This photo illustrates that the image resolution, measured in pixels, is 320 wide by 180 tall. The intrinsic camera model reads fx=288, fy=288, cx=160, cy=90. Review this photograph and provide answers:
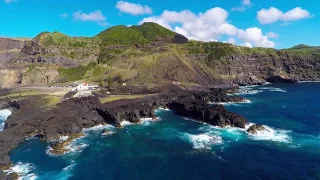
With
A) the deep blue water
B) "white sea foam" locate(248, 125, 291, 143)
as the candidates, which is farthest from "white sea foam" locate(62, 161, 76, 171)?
"white sea foam" locate(248, 125, 291, 143)

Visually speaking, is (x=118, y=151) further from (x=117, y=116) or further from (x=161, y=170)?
(x=117, y=116)

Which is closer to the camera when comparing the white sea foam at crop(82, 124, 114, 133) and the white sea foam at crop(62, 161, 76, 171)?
the white sea foam at crop(62, 161, 76, 171)

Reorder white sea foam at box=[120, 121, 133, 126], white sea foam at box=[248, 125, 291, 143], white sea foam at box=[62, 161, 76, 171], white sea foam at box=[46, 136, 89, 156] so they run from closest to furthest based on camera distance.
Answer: white sea foam at box=[62, 161, 76, 171], white sea foam at box=[46, 136, 89, 156], white sea foam at box=[248, 125, 291, 143], white sea foam at box=[120, 121, 133, 126]

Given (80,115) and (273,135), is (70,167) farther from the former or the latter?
(273,135)

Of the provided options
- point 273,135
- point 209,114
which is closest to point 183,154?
point 273,135

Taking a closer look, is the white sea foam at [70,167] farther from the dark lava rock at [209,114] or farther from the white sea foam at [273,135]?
the white sea foam at [273,135]

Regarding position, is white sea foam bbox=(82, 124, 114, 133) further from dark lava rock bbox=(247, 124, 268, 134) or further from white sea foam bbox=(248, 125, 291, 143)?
white sea foam bbox=(248, 125, 291, 143)

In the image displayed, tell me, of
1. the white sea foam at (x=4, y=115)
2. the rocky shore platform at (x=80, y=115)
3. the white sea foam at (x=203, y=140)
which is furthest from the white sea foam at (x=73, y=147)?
the white sea foam at (x=4, y=115)
